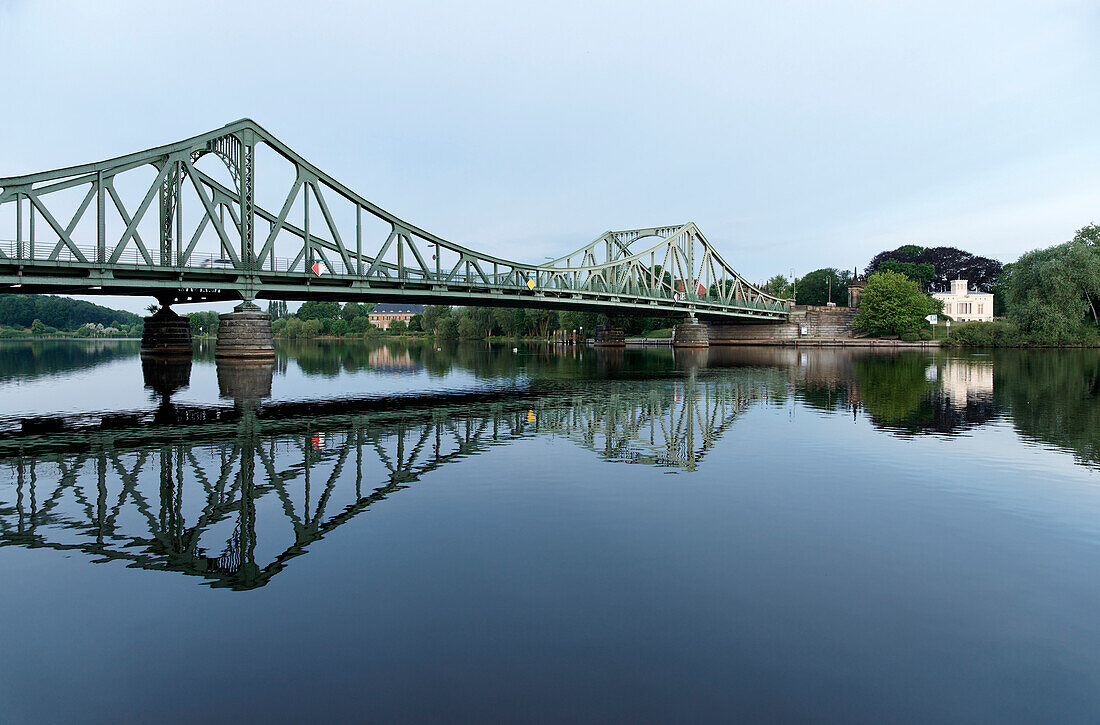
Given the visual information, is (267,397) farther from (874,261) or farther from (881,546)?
(874,261)

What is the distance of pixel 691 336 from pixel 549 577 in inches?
3899

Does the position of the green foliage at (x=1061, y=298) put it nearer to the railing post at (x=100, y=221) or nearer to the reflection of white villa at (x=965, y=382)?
the reflection of white villa at (x=965, y=382)

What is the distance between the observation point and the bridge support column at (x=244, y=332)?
53938 mm

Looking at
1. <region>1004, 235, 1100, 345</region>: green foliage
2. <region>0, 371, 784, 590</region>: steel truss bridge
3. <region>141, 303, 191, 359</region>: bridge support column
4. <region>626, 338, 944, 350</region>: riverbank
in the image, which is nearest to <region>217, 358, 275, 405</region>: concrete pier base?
<region>0, 371, 784, 590</region>: steel truss bridge

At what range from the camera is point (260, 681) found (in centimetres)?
631

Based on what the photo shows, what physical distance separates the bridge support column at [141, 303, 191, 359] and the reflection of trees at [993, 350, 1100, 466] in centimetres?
6835

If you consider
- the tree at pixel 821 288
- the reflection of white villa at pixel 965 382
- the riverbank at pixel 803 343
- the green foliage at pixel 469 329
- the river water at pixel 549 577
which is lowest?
the river water at pixel 549 577

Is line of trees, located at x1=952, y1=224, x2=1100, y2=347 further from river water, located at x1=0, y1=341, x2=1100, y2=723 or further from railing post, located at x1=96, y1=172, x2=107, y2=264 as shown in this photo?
railing post, located at x1=96, y1=172, x2=107, y2=264

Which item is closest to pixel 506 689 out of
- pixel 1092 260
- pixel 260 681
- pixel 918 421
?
pixel 260 681

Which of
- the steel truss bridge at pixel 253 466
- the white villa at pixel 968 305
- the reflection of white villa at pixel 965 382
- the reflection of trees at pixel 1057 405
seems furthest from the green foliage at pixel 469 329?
the steel truss bridge at pixel 253 466

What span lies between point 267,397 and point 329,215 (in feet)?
108

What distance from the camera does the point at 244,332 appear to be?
5400 cm

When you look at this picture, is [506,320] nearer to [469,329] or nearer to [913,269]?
[469,329]

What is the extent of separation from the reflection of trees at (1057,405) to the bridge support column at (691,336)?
2141 inches
